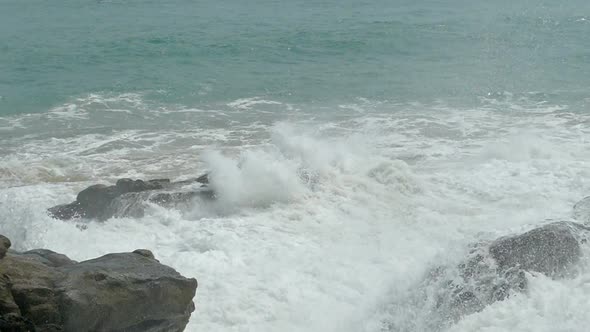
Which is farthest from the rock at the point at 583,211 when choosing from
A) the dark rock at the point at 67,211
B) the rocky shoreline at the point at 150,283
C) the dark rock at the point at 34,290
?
the dark rock at the point at 67,211

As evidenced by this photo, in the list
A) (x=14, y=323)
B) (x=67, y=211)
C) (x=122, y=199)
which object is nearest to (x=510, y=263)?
(x=14, y=323)

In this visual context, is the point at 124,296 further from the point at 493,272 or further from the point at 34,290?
the point at 493,272

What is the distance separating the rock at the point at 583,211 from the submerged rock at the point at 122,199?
6785mm

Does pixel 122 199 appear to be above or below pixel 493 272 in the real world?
below

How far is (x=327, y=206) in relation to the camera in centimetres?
1380

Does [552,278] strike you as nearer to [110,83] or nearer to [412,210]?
[412,210]

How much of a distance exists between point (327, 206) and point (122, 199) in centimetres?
401

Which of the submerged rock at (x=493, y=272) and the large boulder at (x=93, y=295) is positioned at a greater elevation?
the large boulder at (x=93, y=295)

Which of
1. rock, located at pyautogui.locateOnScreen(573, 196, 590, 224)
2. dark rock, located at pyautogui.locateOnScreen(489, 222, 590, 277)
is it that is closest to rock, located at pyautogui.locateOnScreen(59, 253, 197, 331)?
dark rock, located at pyautogui.locateOnScreen(489, 222, 590, 277)

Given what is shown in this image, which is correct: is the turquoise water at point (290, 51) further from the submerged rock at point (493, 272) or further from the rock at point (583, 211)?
the submerged rock at point (493, 272)

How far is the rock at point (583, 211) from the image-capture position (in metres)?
11.4

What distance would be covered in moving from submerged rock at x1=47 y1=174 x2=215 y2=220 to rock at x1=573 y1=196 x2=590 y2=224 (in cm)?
679

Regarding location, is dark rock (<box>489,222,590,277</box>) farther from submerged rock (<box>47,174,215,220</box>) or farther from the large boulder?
submerged rock (<box>47,174,215,220</box>)

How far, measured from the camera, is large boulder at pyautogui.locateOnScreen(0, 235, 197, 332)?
7398mm
